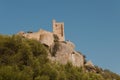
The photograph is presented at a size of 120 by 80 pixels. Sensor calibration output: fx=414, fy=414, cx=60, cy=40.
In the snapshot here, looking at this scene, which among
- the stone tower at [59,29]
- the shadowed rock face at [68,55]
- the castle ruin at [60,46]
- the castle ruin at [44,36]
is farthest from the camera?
the stone tower at [59,29]

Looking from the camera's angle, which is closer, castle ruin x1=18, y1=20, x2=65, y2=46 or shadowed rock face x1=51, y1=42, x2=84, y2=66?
shadowed rock face x1=51, y1=42, x2=84, y2=66

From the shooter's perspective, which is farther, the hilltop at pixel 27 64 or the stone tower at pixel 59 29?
the stone tower at pixel 59 29

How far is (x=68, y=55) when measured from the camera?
8819 cm

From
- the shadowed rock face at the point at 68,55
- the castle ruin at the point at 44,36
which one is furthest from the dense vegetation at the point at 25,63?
the castle ruin at the point at 44,36

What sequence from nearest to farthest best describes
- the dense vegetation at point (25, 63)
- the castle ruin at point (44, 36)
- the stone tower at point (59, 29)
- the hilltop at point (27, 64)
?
the dense vegetation at point (25, 63)
the hilltop at point (27, 64)
the castle ruin at point (44, 36)
the stone tower at point (59, 29)

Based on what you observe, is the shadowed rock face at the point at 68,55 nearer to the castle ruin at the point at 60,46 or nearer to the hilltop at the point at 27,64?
the castle ruin at the point at 60,46

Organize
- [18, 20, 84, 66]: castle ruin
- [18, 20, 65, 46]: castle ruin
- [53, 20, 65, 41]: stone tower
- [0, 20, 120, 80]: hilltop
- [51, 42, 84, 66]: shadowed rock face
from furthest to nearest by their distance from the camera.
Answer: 1. [53, 20, 65, 41]: stone tower
2. [18, 20, 65, 46]: castle ruin
3. [18, 20, 84, 66]: castle ruin
4. [51, 42, 84, 66]: shadowed rock face
5. [0, 20, 120, 80]: hilltop

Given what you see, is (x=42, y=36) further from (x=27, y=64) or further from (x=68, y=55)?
(x=27, y=64)

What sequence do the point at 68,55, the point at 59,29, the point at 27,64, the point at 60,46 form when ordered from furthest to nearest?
the point at 59,29, the point at 60,46, the point at 68,55, the point at 27,64

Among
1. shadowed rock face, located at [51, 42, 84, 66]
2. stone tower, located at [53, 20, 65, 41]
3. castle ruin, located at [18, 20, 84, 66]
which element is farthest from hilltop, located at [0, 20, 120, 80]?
stone tower, located at [53, 20, 65, 41]

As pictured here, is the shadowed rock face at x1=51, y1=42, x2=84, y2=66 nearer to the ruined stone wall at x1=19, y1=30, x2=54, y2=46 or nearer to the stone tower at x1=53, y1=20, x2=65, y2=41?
the ruined stone wall at x1=19, y1=30, x2=54, y2=46

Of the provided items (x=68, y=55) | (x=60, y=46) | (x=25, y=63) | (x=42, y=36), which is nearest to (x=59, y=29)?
(x=42, y=36)

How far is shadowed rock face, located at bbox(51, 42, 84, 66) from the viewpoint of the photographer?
3382 inches

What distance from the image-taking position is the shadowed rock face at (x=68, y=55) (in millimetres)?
85912
